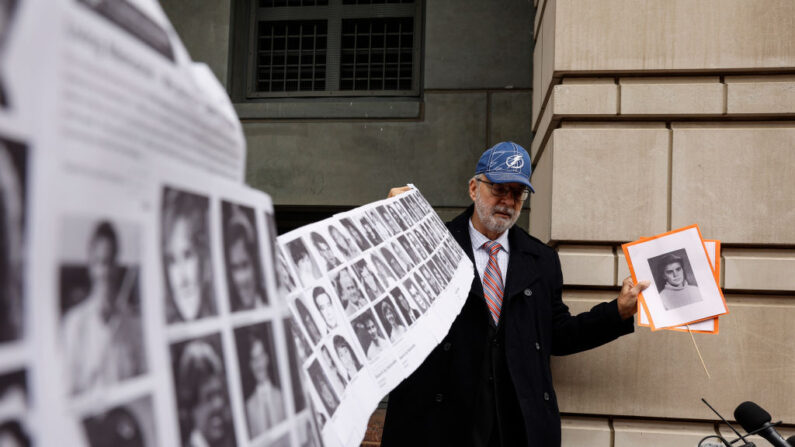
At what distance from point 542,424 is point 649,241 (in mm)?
1033

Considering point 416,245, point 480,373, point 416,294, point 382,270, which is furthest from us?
point 480,373

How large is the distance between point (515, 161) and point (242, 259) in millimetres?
2486

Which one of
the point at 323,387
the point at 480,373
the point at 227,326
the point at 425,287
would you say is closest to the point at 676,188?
the point at 480,373

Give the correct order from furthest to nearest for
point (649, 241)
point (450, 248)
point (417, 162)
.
Answer: point (417, 162)
point (649, 241)
point (450, 248)

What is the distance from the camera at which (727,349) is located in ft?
11.8

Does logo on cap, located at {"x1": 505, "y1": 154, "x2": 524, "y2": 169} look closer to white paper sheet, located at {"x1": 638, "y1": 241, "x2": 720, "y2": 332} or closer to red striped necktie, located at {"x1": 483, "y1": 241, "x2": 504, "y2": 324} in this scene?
red striped necktie, located at {"x1": 483, "y1": 241, "x2": 504, "y2": 324}

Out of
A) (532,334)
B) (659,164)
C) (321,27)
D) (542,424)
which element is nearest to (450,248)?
(532,334)

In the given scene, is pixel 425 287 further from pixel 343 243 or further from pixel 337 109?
pixel 337 109

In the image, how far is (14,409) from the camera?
43 cm

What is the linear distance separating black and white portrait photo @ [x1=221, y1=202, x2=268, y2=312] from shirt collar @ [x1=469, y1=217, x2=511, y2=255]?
8.10 feet

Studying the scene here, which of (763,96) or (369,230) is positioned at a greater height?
(763,96)

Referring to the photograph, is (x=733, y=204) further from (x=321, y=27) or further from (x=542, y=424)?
(x=321, y=27)

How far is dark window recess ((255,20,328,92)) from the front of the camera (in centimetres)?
628

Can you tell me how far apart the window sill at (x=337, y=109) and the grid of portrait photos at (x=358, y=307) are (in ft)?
12.9
